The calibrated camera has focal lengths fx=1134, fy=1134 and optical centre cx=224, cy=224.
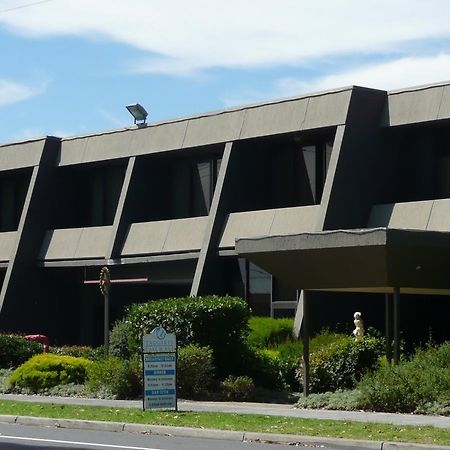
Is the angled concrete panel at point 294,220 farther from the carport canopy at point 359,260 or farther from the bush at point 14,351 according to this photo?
the carport canopy at point 359,260

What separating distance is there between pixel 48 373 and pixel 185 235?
31.6 feet

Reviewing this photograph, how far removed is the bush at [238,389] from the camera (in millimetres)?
25000

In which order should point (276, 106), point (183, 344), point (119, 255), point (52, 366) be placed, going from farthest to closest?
point (119, 255), point (276, 106), point (52, 366), point (183, 344)

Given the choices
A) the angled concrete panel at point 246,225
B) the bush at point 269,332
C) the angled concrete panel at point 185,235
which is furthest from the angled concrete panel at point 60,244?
the bush at point 269,332

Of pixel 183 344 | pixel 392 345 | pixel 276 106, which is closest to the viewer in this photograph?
pixel 392 345

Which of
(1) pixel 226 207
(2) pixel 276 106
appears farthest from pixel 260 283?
(2) pixel 276 106

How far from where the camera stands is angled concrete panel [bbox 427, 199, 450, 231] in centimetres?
2934

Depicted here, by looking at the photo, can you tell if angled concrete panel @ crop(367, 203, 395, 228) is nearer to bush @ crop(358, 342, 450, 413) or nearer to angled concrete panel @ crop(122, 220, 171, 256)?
angled concrete panel @ crop(122, 220, 171, 256)

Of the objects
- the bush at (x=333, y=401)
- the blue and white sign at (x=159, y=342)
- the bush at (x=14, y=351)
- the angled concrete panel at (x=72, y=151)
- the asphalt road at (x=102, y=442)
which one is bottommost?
the asphalt road at (x=102, y=442)

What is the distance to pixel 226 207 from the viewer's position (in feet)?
115

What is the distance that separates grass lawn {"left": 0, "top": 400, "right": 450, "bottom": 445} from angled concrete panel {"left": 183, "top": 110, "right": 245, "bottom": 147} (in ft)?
44.5

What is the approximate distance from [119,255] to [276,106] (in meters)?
8.20

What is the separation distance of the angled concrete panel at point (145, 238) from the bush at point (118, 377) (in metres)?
10.8

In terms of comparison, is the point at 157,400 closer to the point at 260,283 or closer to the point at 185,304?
the point at 185,304
